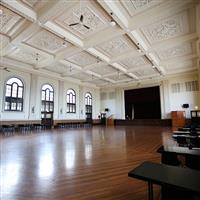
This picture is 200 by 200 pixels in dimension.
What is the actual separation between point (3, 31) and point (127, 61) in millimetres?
8333

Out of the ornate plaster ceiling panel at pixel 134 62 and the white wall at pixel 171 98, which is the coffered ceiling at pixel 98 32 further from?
the white wall at pixel 171 98

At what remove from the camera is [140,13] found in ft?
21.5

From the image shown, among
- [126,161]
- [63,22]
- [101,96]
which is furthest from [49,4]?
[101,96]

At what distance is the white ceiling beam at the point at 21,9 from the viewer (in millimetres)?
5517

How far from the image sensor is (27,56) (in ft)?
35.9

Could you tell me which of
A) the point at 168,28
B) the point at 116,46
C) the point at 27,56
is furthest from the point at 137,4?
the point at 27,56

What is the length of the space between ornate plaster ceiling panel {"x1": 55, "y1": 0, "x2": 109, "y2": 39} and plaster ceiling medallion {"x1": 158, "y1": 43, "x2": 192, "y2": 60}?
5316 millimetres

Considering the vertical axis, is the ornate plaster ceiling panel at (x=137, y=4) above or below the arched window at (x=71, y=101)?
above

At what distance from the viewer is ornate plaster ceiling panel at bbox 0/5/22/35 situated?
20.1 feet

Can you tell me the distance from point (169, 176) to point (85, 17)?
22.7ft

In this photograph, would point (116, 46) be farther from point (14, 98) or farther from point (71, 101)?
point (71, 101)

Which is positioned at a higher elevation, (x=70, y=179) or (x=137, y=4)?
(x=137, y=4)

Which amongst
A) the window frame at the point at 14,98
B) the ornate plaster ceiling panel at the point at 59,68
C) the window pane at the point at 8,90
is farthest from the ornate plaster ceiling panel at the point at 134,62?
the window pane at the point at 8,90

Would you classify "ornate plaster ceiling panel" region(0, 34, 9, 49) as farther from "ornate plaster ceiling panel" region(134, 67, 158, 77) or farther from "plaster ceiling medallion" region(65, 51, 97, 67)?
"ornate plaster ceiling panel" region(134, 67, 158, 77)
